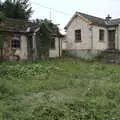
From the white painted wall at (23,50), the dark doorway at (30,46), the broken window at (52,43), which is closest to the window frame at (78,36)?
the broken window at (52,43)

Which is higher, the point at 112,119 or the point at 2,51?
the point at 2,51

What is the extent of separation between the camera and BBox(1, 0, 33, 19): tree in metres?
37.1

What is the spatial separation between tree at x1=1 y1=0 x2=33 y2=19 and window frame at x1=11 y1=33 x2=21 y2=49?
12.4m

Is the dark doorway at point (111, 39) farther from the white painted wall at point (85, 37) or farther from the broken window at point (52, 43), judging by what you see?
the broken window at point (52, 43)

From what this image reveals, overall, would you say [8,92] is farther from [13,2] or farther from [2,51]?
[13,2]

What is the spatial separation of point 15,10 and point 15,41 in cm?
1391

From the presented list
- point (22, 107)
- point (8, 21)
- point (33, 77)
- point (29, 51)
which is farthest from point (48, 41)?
point (22, 107)

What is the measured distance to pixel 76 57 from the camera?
28859 millimetres

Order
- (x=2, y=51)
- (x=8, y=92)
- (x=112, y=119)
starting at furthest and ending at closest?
(x=2, y=51), (x=8, y=92), (x=112, y=119)

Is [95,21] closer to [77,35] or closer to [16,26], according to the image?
[77,35]

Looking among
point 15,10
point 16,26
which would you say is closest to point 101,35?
point 16,26

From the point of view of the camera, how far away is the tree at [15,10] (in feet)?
122

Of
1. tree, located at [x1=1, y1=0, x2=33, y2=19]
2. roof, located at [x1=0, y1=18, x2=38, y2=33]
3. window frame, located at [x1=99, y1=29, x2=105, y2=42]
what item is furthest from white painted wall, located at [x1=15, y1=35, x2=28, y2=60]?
tree, located at [x1=1, y1=0, x2=33, y2=19]

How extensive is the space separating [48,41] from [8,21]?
4298 mm
